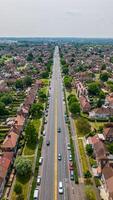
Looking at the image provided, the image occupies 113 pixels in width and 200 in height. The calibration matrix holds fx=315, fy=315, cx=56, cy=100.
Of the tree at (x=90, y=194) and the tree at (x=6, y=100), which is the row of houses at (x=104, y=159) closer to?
the tree at (x=90, y=194)

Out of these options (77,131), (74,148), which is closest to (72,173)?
(74,148)

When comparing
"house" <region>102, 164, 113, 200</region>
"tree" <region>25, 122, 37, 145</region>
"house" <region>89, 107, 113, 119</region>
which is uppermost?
"house" <region>89, 107, 113, 119</region>

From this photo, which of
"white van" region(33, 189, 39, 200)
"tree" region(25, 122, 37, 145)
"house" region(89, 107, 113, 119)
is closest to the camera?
"white van" region(33, 189, 39, 200)

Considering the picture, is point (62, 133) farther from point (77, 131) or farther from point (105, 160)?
point (105, 160)

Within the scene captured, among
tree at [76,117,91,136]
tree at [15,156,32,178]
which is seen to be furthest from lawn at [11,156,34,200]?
tree at [76,117,91,136]

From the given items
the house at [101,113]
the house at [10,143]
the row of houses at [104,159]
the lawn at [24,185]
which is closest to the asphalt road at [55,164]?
the lawn at [24,185]

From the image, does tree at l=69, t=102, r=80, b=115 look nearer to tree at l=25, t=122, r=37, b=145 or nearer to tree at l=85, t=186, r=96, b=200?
tree at l=25, t=122, r=37, b=145

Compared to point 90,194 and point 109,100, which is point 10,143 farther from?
point 109,100
